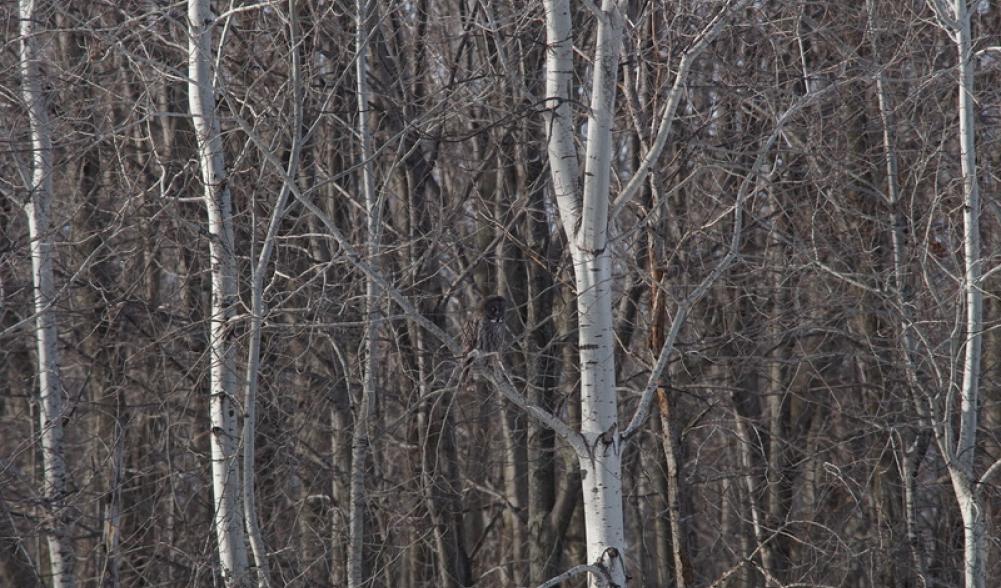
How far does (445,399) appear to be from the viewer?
11195 mm

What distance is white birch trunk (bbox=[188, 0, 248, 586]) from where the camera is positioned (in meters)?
6.06

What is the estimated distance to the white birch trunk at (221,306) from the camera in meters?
6.06

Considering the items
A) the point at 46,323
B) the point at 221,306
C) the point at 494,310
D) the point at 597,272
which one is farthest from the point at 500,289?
the point at 597,272

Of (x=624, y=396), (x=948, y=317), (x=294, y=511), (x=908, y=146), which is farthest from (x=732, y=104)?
(x=294, y=511)

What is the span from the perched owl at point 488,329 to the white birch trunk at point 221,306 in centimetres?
125

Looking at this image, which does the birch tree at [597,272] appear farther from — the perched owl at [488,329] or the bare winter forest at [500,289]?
the perched owl at [488,329]

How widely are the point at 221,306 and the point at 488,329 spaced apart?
140 cm

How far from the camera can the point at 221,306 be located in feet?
20.1

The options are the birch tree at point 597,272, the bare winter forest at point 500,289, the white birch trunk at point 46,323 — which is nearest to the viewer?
the birch tree at point 597,272

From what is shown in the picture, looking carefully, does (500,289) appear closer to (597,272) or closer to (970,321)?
(970,321)

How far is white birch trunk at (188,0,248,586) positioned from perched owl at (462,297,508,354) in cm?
125

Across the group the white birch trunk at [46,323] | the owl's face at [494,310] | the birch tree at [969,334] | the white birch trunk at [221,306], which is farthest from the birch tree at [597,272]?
the white birch trunk at [46,323]

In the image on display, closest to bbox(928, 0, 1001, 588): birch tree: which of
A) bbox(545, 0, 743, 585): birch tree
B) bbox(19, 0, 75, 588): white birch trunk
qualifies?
bbox(545, 0, 743, 585): birch tree

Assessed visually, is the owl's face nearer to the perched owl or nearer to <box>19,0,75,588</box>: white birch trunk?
the perched owl
